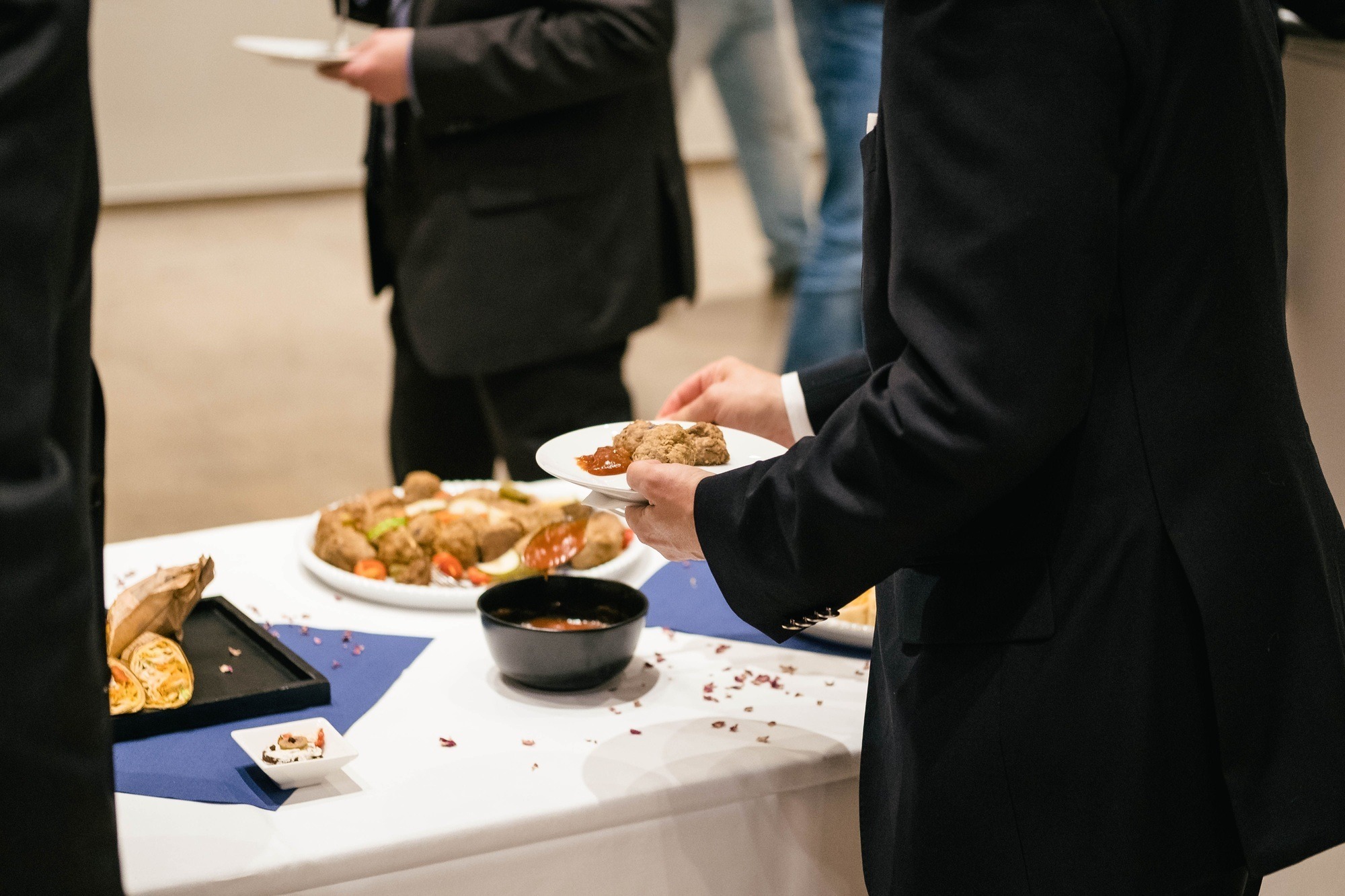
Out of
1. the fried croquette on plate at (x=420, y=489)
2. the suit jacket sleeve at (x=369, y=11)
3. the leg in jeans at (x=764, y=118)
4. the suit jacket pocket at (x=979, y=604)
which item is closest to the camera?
the suit jacket pocket at (x=979, y=604)

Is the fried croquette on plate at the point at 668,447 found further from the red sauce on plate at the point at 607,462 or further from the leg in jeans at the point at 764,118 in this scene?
the leg in jeans at the point at 764,118

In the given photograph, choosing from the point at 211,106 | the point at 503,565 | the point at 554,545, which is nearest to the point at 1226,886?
the point at 554,545

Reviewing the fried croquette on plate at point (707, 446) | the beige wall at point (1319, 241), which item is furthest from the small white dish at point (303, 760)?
the beige wall at point (1319, 241)

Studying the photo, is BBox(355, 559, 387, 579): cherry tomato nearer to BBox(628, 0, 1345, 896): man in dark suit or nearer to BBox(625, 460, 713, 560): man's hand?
BBox(625, 460, 713, 560): man's hand

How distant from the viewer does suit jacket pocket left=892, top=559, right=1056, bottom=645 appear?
0.94 meters

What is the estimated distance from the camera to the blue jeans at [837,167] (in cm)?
321

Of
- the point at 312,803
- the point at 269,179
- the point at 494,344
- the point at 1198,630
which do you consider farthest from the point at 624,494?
the point at 269,179

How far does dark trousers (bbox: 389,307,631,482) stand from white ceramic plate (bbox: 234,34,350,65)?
47cm

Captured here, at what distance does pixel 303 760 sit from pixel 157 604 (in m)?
0.29

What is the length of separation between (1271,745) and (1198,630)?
0.10 m

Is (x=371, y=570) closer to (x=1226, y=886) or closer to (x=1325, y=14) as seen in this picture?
(x=1226, y=886)

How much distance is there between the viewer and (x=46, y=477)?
722mm

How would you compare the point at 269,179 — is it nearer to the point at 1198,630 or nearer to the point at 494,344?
the point at 494,344

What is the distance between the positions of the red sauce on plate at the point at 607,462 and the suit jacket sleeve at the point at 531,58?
1.06 meters
